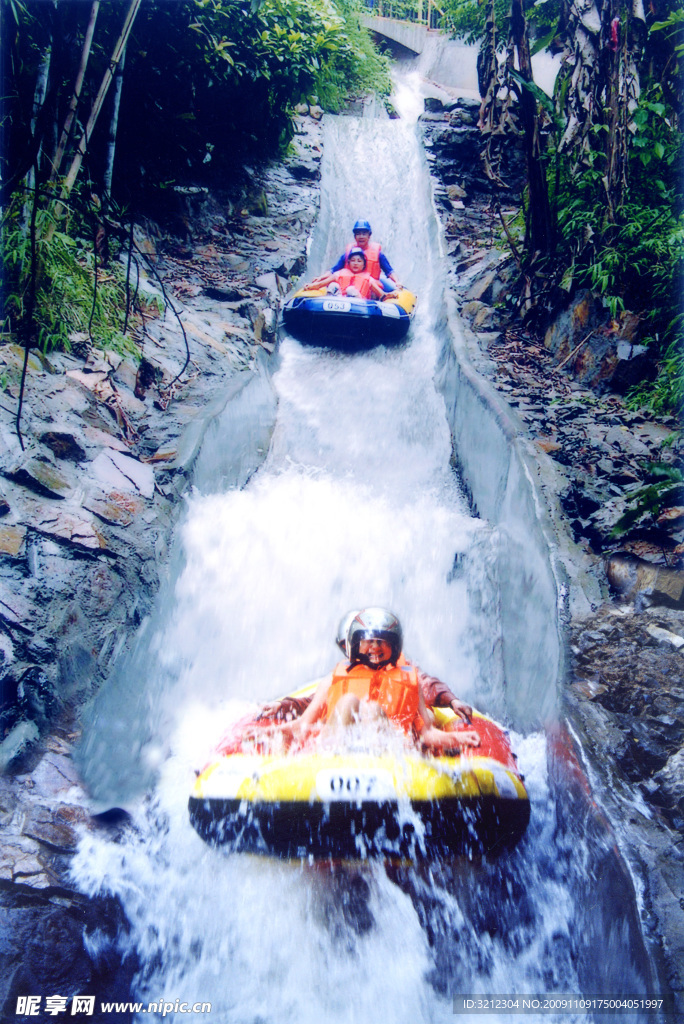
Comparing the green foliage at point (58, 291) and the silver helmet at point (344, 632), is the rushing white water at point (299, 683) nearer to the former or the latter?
the silver helmet at point (344, 632)

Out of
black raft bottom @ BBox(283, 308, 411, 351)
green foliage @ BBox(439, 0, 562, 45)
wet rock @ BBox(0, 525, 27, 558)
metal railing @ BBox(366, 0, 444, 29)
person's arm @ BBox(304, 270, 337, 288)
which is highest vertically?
metal railing @ BBox(366, 0, 444, 29)

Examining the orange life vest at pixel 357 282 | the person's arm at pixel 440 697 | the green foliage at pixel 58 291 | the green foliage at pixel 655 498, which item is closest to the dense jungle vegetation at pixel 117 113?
the green foliage at pixel 58 291

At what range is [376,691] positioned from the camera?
1821 millimetres

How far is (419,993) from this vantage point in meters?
1.41

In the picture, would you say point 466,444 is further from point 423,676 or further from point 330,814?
point 330,814

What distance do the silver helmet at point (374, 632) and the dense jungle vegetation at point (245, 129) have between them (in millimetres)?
1732

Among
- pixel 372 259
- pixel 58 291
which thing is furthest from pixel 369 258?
pixel 58 291

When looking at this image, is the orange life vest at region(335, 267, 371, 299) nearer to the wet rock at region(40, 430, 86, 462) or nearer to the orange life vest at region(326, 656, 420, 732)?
the wet rock at region(40, 430, 86, 462)

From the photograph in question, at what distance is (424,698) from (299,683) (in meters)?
0.48

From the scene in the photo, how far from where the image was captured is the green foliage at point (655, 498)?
2.16 metres

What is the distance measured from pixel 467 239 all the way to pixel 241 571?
15.5ft

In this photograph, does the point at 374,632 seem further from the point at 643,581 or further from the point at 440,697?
the point at 643,581

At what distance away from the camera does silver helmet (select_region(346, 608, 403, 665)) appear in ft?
6.17

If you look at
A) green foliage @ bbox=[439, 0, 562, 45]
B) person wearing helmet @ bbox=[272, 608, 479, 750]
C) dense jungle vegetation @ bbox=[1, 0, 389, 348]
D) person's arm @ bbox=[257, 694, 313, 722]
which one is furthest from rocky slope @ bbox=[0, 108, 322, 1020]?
green foliage @ bbox=[439, 0, 562, 45]
